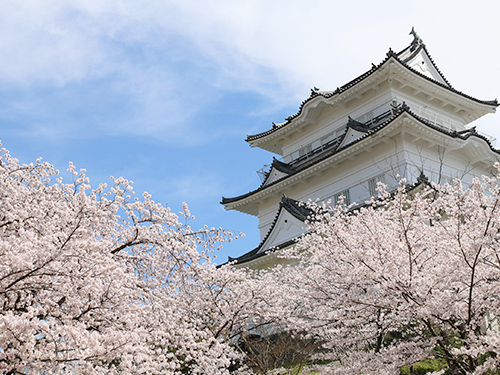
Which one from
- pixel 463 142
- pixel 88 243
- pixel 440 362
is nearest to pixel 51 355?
pixel 88 243

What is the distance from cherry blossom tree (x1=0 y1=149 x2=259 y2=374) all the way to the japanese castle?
32.1 feet

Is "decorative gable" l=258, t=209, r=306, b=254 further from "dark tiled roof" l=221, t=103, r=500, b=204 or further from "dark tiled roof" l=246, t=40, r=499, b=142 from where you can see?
"dark tiled roof" l=246, t=40, r=499, b=142

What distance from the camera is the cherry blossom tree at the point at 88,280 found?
464 centimetres

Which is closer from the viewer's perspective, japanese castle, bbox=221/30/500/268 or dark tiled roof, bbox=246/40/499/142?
japanese castle, bbox=221/30/500/268

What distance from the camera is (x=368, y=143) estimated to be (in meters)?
18.6

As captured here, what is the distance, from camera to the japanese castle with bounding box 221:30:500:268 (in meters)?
18.4

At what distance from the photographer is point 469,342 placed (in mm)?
6031

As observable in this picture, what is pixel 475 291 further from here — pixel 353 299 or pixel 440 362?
pixel 440 362

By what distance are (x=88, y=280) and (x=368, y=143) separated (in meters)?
15.1

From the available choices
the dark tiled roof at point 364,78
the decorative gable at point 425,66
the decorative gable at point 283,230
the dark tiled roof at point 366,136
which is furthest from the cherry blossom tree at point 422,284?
the decorative gable at point 425,66

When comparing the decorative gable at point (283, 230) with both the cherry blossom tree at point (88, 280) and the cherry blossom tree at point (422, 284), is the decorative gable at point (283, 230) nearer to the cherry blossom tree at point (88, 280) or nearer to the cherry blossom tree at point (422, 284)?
the cherry blossom tree at point (422, 284)

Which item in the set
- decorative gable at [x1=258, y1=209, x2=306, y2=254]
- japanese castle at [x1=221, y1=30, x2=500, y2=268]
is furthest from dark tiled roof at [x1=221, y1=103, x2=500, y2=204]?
decorative gable at [x1=258, y1=209, x2=306, y2=254]

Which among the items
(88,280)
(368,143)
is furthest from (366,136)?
(88,280)

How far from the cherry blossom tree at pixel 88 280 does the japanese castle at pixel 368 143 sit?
9.79 m
